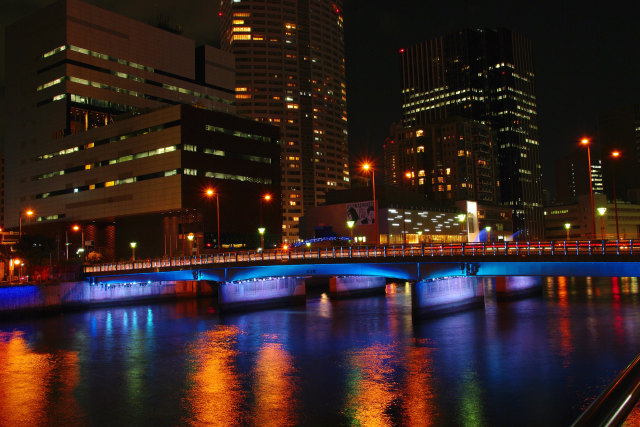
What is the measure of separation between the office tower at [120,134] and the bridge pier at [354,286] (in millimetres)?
42847

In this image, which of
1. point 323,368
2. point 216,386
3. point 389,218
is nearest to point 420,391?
point 323,368

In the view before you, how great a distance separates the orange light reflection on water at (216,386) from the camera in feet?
83.6

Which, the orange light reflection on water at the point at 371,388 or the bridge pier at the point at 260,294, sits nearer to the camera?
the orange light reflection on water at the point at 371,388

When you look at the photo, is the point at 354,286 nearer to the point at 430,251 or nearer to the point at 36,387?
the point at 430,251

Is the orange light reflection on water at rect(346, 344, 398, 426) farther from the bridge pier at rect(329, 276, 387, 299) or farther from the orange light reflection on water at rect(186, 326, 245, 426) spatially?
the bridge pier at rect(329, 276, 387, 299)

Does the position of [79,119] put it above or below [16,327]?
above

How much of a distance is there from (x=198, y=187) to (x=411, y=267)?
235 ft

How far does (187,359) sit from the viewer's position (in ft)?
128

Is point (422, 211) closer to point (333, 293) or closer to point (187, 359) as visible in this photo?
point (333, 293)

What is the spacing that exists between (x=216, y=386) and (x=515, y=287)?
4942cm

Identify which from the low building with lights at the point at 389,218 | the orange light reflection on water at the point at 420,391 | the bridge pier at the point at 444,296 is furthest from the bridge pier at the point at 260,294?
the low building with lights at the point at 389,218

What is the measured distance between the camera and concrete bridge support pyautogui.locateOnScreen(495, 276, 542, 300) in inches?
2699

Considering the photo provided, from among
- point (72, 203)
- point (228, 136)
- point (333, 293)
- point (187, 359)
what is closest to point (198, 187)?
point (228, 136)

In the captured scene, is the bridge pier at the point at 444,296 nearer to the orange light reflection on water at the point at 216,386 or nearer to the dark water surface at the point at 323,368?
the dark water surface at the point at 323,368
